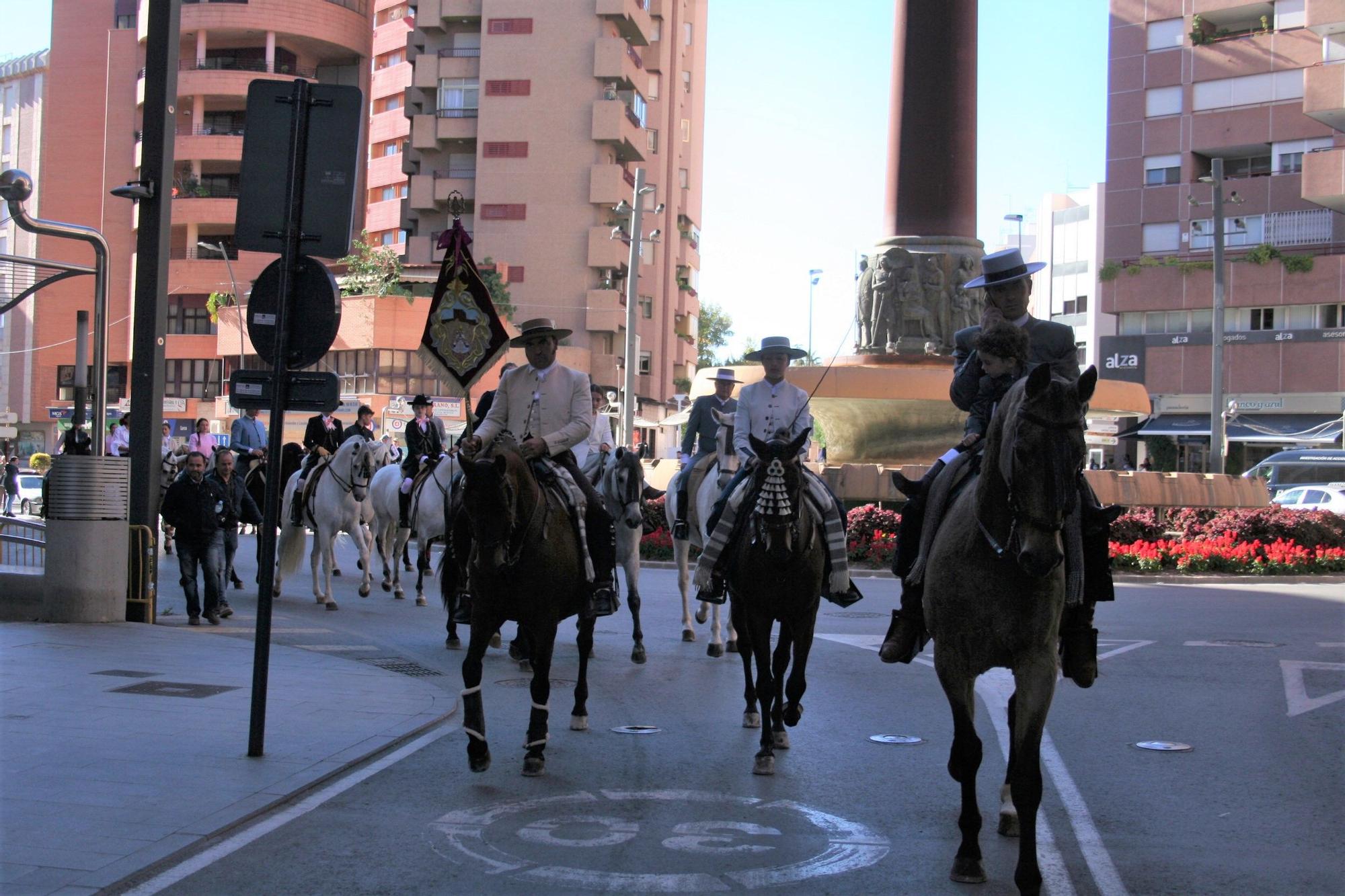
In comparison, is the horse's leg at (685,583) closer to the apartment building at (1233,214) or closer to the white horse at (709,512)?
the white horse at (709,512)

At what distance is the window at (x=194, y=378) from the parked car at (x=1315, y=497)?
5369 centimetres

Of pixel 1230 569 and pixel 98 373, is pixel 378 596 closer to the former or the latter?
pixel 98 373

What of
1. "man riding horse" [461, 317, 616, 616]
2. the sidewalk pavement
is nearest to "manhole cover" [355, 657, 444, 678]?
the sidewalk pavement

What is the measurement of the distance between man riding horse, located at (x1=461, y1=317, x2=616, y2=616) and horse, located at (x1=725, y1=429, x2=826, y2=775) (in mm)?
793

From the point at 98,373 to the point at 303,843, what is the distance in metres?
9.87

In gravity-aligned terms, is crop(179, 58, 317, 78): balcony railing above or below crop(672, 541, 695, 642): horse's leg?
above

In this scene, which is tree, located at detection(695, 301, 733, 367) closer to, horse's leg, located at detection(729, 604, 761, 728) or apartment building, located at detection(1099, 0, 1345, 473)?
apartment building, located at detection(1099, 0, 1345, 473)

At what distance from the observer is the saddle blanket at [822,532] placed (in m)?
9.35

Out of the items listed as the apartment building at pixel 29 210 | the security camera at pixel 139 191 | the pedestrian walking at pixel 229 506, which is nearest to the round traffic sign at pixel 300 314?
the security camera at pixel 139 191

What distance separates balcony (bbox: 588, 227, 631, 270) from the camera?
76812 mm

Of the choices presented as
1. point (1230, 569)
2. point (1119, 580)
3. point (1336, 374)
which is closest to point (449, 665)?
point (1119, 580)

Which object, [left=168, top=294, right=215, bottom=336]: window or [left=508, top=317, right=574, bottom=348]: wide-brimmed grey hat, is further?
[left=168, top=294, right=215, bottom=336]: window

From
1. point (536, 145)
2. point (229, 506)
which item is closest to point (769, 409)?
point (229, 506)

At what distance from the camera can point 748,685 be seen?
9.65m
